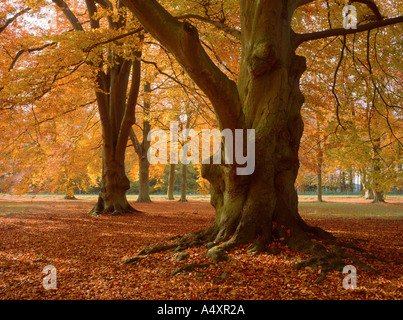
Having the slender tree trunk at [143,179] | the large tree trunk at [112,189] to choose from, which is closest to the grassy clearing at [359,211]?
the large tree trunk at [112,189]

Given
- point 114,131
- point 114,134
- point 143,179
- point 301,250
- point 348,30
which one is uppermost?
point 348,30

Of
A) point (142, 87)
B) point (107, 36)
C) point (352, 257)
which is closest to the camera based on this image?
point (352, 257)

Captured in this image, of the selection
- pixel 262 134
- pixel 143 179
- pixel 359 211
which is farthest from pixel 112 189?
pixel 359 211

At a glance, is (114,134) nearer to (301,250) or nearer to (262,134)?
(262,134)

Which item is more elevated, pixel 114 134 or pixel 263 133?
pixel 114 134

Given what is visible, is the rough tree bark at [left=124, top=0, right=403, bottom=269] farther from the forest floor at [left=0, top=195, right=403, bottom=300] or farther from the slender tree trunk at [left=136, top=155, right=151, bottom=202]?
the slender tree trunk at [left=136, top=155, right=151, bottom=202]

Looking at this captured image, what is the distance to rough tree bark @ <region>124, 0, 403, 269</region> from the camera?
14.9 feet

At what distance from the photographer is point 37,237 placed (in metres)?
6.73

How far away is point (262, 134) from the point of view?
498cm

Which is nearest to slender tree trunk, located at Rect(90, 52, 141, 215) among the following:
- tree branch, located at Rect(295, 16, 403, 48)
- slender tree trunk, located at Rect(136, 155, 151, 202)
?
tree branch, located at Rect(295, 16, 403, 48)

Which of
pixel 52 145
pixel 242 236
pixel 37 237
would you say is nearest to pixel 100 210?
pixel 37 237

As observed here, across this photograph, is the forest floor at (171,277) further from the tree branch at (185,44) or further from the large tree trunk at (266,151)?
the tree branch at (185,44)
